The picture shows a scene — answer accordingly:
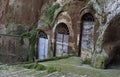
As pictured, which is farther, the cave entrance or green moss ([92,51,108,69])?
green moss ([92,51,108,69])

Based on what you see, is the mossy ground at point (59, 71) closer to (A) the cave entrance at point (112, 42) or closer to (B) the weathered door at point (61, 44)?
(A) the cave entrance at point (112, 42)

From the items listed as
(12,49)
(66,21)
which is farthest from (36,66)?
(12,49)

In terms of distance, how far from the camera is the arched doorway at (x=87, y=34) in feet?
55.7

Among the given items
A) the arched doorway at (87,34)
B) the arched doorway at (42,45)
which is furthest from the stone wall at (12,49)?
the arched doorway at (87,34)

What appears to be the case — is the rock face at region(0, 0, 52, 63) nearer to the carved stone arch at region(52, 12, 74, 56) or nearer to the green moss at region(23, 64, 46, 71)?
the carved stone arch at region(52, 12, 74, 56)

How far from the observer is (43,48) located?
20562mm

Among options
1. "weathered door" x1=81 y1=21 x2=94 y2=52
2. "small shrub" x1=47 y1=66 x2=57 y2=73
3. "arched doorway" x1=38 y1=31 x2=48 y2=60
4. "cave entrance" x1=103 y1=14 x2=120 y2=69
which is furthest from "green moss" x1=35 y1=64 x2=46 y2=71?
"arched doorway" x1=38 y1=31 x2=48 y2=60

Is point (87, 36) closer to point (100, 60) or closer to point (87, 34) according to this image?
point (87, 34)

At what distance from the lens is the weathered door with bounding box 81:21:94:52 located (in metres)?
17.0

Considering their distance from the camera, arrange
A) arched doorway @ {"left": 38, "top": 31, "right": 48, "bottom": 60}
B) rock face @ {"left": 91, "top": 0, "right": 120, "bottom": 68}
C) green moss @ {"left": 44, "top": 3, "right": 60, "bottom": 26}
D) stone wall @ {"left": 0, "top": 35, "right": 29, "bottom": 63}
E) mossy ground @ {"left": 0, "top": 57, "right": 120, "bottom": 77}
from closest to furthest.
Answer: mossy ground @ {"left": 0, "top": 57, "right": 120, "bottom": 77} → rock face @ {"left": 91, "top": 0, "right": 120, "bottom": 68} → green moss @ {"left": 44, "top": 3, "right": 60, "bottom": 26} → arched doorway @ {"left": 38, "top": 31, "right": 48, "bottom": 60} → stone wall @ {"left": 0, "top": 35, "right": 29, "bottom": 63}

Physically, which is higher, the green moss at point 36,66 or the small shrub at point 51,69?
the green moss at point 36,66

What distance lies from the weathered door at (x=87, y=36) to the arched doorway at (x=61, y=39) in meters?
→ 1.58

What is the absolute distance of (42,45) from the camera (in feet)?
67.7

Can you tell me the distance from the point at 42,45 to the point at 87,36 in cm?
448
